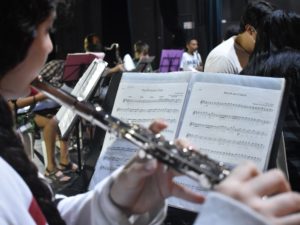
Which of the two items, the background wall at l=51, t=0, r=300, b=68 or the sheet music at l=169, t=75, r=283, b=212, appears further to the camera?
the background wall at l=51, t=0, r=300, b=68

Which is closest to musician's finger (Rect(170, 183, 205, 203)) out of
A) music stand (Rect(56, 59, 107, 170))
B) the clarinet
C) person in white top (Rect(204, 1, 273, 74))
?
the clarinet

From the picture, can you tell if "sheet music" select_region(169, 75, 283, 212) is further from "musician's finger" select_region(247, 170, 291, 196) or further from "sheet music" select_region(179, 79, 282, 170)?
"musician's finger" select_region(247, 170, 291, 196)

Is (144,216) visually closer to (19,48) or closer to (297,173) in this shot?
(19,48)

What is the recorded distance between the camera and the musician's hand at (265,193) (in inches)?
21.3

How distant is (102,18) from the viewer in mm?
8539

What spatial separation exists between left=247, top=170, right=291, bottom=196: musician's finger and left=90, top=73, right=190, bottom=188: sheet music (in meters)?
0.70

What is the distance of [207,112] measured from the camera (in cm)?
123

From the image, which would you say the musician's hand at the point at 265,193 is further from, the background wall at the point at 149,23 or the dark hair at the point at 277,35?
the background wall at the point at 149,23

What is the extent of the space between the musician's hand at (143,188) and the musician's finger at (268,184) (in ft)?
0.87

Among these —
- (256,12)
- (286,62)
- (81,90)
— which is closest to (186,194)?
(286,62)

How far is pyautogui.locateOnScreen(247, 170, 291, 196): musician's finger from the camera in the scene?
558mm

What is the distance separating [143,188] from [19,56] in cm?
35

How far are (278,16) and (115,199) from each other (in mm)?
1185

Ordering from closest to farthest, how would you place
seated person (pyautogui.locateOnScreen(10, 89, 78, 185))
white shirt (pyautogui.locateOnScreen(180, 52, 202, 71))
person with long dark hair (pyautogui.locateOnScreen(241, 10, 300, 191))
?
person with long dark hair (pyautogui.locateOnScreen(241, 10, 300, 191))
seated person (pyautogui.locateOnScreen(10, 89, 78, 185))
white shirt (pyautogui.locateOnScreen(180, 52, 202, 71))
